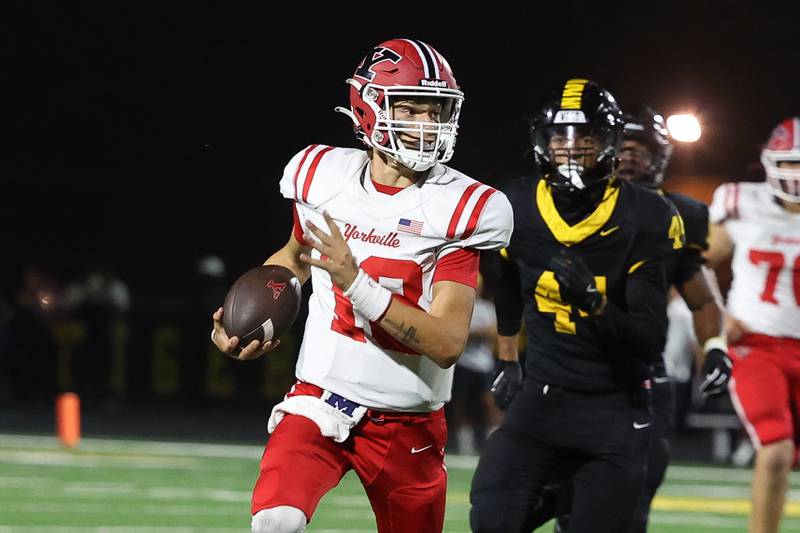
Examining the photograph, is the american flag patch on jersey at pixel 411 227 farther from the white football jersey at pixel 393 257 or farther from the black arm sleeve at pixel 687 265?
the black arm sleeve at pixel 687 265

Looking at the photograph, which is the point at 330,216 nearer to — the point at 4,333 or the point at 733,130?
the point at 4,333

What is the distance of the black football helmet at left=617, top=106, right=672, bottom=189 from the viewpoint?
5.11 metres

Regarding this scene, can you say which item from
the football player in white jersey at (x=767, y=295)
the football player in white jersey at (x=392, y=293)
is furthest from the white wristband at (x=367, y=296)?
the football player in white jersey at (x=767, y=295)

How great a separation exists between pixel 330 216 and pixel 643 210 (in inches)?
42.3

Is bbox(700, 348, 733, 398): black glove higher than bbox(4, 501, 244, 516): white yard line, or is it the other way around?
bbox(700, 348, 733, 398): black glove

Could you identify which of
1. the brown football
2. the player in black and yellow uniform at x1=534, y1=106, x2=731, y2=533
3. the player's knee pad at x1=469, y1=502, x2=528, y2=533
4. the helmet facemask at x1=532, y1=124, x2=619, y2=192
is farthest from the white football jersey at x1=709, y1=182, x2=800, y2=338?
the brown football

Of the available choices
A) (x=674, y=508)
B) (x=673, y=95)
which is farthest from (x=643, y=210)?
(x=673, y=95)

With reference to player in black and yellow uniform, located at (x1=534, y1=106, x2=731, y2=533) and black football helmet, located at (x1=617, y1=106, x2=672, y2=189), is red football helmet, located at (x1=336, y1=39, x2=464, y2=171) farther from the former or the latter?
black football helmet, located at (x1=617, y1=106, x2=672, y2=189)

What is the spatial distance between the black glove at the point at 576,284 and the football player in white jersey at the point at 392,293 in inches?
15.6

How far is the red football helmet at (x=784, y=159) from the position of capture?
5969mm

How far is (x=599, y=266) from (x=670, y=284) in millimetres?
517

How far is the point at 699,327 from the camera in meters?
4.98

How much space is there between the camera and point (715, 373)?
16.1ft

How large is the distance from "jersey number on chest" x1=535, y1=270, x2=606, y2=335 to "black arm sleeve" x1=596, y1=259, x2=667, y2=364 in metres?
0.09
